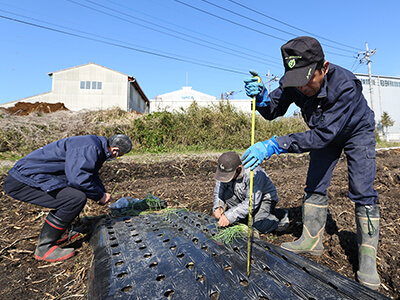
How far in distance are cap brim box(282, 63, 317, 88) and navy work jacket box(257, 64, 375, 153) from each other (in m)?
0.22

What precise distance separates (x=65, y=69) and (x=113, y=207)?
2562cm

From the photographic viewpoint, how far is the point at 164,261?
5.65 feet

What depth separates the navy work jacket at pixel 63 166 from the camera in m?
2.39

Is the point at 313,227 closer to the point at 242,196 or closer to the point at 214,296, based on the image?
the point at 242,196

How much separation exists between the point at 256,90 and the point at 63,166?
2015 mm

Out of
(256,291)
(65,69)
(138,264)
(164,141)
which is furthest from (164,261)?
(65,69)

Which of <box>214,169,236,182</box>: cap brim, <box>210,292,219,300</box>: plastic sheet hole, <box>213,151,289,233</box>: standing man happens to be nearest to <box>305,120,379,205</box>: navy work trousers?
<box>213,151,289,233</box>: standing man

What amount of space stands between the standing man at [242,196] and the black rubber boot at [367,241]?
0.90 m

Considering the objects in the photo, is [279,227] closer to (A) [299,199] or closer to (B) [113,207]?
(A) [299,199]

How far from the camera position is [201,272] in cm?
159

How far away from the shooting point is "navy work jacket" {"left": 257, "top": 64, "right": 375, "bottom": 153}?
1.87 m

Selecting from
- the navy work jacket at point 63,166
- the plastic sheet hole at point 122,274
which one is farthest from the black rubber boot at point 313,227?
the navy work jacket at point 63,166

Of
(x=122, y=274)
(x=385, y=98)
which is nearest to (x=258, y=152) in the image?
(x=122, y=274)

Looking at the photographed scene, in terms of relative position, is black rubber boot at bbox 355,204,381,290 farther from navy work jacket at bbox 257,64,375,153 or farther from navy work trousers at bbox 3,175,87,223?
navy work trousers at bbox 3,175,87,223
